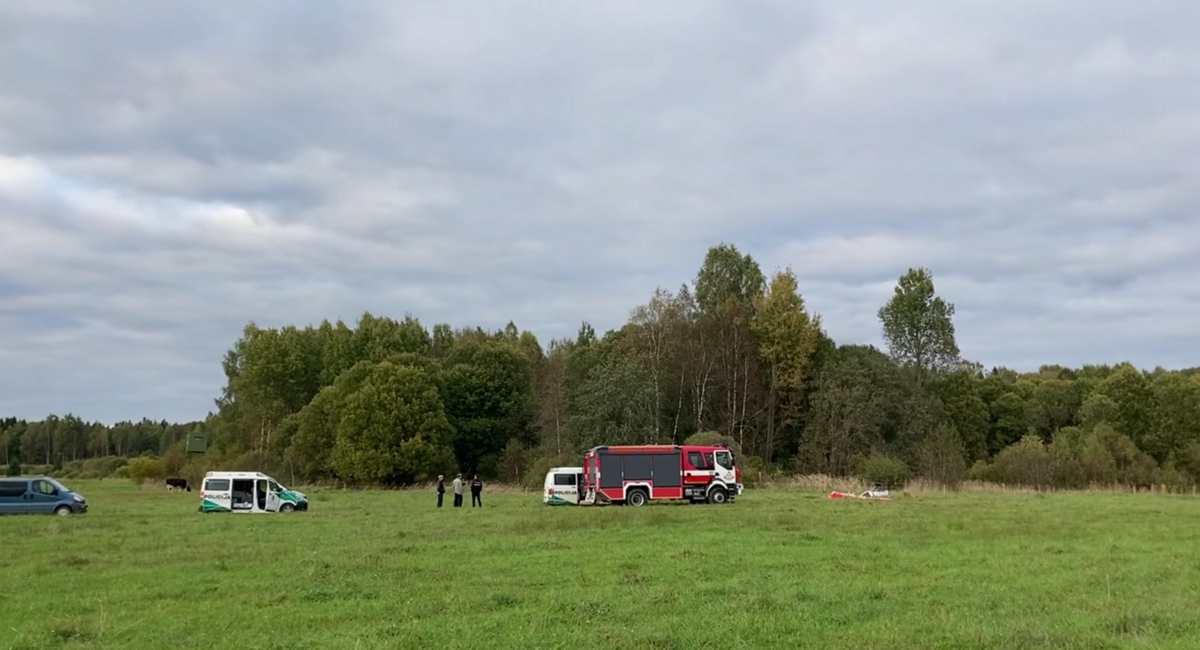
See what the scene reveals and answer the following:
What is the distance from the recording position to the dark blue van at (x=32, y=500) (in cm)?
3712

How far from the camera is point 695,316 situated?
71.8 meters

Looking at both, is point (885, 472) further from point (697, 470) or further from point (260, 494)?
point (260, 494)

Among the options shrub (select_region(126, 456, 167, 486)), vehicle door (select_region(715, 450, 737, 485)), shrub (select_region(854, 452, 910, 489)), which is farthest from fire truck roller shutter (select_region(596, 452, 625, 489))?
shrub (select_region(126, 456, 167, 486))

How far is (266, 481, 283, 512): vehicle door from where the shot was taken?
41625mm

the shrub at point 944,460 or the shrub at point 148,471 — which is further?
the shrub at point 148,471

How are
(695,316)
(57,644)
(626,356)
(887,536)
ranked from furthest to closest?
1. (695,316)
2. (626,356)
3. (887,536)
4. (57,644)

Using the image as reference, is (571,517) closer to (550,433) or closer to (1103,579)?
(1103,579)

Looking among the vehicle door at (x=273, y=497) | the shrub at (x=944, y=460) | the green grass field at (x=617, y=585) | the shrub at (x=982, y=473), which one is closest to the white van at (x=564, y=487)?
the vehicle door at (x=273, y=497)

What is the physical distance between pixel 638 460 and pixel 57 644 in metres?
32.7

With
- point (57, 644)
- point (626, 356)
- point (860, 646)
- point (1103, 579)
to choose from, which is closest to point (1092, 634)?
point (860, 646)

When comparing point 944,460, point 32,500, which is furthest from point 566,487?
point 944,460

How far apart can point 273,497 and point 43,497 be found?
9.05 metres

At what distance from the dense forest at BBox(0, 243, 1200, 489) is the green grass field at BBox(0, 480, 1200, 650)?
32.8 meters

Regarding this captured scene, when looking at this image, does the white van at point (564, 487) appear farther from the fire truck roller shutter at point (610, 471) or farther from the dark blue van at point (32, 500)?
the dark blue van at point (32, 500)
